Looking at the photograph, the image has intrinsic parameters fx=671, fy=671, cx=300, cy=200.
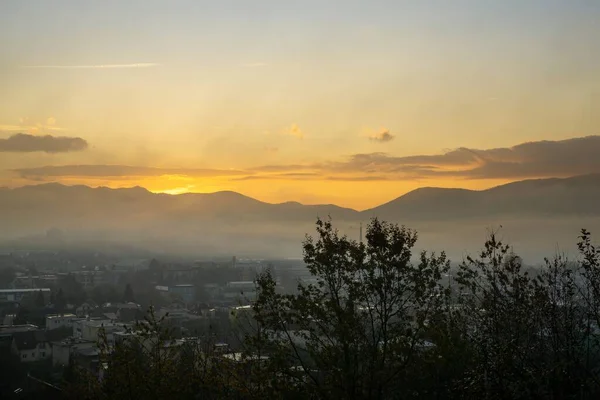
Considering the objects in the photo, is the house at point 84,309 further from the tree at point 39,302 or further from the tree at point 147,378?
the tree at point 147,378

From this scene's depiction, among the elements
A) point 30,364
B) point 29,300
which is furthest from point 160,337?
point 29,300

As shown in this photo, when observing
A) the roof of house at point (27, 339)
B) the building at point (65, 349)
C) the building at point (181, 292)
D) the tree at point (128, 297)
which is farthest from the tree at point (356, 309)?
the building at point (181, 292)

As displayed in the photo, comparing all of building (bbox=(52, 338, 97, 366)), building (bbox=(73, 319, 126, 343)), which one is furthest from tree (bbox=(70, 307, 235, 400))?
building (bbox=(73, 319, 126, 343))

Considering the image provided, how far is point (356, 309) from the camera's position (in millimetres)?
11430

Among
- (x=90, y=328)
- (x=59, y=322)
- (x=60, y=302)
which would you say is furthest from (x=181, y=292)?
(x=90, y=328)

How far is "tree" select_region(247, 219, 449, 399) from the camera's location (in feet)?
35.2

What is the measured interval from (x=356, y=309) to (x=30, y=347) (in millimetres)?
35027

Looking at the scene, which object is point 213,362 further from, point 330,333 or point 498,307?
point 498,307

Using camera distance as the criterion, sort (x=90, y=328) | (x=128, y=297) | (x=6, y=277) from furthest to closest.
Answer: (x=6, y=277)
(x=128, y=297)
(x=90, y=328)

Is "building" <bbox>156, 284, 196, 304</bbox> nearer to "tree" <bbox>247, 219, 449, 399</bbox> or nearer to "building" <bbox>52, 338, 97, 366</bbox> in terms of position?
"building" <bbox>52, 338, 97, 366</bbox>

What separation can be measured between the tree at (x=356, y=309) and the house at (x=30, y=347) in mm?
32357

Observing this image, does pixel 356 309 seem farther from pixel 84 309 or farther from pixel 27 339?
pixel 84 309

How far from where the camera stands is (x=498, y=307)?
1280 centimetres

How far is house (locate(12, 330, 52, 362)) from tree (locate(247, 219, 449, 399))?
32357 mm
